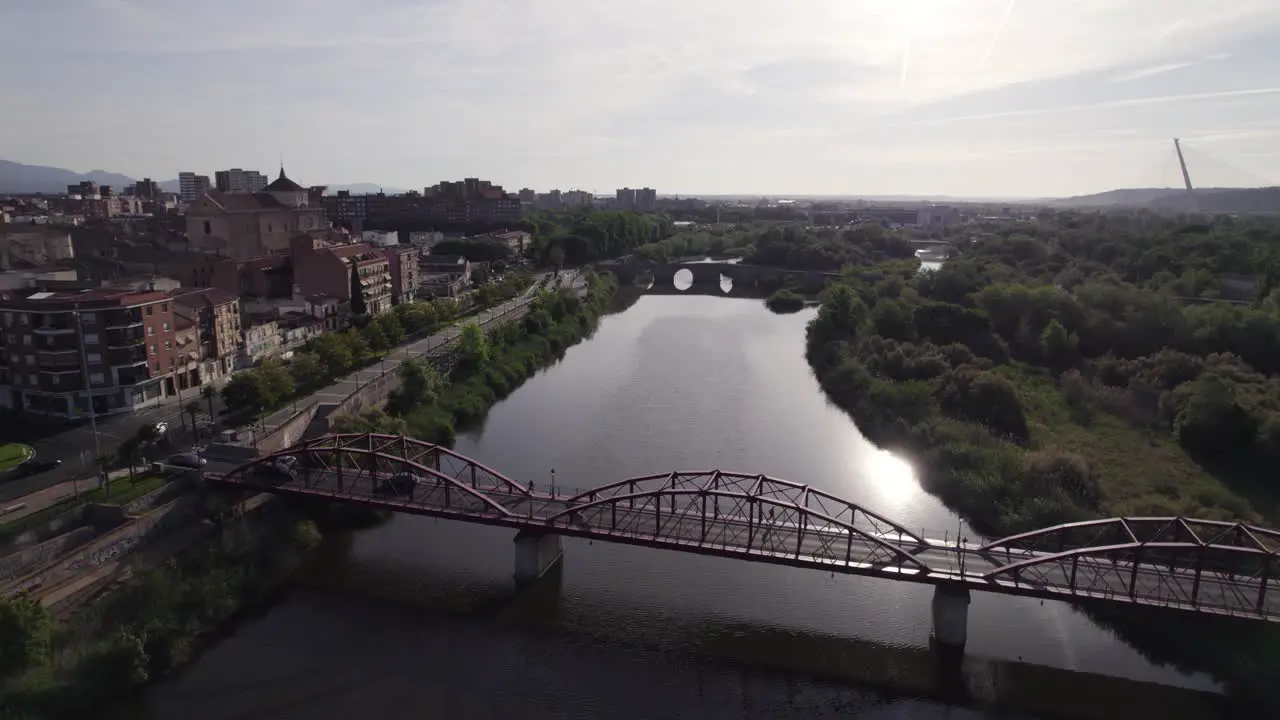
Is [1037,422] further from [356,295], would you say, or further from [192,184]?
[192,184]

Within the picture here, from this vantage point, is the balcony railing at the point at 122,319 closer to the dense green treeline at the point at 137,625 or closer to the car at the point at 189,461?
the car at the point at 189,461

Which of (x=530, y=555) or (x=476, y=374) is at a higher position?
(x=476, y=374)

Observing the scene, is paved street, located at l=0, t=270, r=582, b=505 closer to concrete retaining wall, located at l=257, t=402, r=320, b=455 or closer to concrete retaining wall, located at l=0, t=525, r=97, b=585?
concrete retaining wall, located at l=257, t=402, r=320, b=455

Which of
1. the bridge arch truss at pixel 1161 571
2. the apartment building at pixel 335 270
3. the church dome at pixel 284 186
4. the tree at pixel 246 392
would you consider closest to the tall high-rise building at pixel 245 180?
the church dome at pixel 284 186

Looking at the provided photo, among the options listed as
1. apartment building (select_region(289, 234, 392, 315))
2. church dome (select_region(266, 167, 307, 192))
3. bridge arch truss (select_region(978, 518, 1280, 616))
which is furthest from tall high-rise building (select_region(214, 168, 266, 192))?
bridge arch truss (select_region(978, 518, 1280, 616))

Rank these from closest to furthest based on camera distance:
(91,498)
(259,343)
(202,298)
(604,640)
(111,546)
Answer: (604,640) → (111,546) → (91,498) → (202,298) → (259,343)

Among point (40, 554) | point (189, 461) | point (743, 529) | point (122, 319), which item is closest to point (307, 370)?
point (122, 319)

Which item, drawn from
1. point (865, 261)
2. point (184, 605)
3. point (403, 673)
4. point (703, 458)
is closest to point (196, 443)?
point (184, 605)
